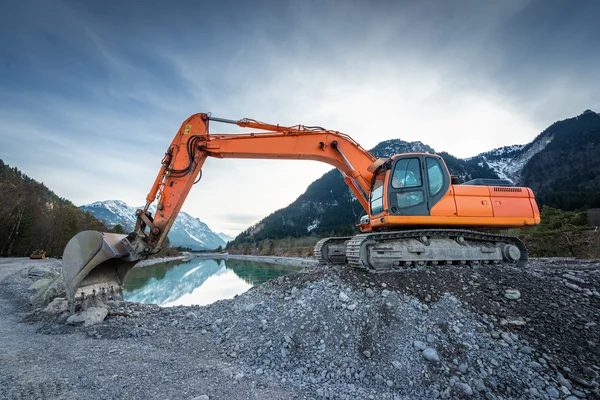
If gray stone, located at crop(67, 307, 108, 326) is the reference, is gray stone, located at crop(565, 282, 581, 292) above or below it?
above

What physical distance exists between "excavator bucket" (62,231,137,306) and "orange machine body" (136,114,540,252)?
2.03 feet

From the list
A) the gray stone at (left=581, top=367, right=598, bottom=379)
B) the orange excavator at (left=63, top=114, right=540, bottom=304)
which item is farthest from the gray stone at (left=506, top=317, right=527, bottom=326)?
the orange excavator at (left=63, top=114, right=540, bottom=304)

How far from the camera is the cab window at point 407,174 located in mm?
6708

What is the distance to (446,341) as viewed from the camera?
4078mm

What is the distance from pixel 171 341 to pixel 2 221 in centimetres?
3804

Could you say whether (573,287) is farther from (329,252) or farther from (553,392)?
(329,252)

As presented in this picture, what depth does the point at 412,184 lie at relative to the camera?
6738mm

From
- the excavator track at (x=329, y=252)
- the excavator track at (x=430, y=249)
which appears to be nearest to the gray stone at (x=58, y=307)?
the excavator track at (x=329, y=252)

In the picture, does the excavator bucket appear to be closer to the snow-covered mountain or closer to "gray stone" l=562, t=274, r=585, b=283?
"gray stone" l=562, t=274, r=585, b=283

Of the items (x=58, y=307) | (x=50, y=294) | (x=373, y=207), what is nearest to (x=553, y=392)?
(x=373, y=207)

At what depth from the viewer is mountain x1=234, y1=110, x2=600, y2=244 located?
81244 millimetres

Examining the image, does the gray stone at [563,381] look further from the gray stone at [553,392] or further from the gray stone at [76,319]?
the gray stone at [76,319]

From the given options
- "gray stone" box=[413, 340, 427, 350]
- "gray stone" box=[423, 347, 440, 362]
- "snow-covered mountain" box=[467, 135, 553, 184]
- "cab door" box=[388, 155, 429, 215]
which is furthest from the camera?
"snow-covered mountain" box=[467, 135, 553, 184]

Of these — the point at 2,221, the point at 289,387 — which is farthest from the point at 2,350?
the point at 2,221
